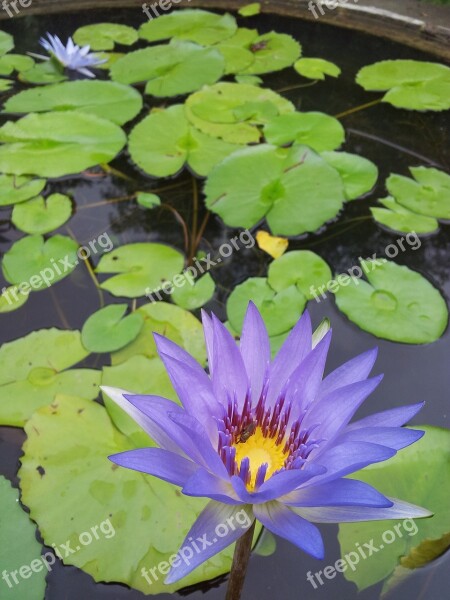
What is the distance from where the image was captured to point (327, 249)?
7.73ft

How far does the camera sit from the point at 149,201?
254 cm

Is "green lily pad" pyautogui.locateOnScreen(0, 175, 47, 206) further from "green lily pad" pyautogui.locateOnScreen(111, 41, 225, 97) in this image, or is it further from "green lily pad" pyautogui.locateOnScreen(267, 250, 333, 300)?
"green lily pad" pyautogui.locateOnScreen(267, 250, 333, 300)

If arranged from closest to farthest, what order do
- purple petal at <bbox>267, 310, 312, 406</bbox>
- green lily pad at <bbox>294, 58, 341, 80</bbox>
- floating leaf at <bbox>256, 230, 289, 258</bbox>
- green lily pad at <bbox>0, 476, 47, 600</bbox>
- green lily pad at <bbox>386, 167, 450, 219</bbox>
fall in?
purple petal at <bbox>267, 310, 312, 406</bbox> < green lily pad at <bbox>0, 476, 47, 600</bbox> < floating leaf at <bbox>256, 230, 289, 258</bbox> < green lily pad at <bbox>386, 167, 450, 219</bbox> < green lily pad at <bbox>294, 58, 341, 80</bbox>

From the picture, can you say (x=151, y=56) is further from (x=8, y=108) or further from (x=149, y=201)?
(x=149, y=201)

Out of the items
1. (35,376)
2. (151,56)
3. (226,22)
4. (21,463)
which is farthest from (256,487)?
(226,22)

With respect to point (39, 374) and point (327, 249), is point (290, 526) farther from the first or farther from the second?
point (327, 249)

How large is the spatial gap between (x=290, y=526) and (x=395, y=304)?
1.22m

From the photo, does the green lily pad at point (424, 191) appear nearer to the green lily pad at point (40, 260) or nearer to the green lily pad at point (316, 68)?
the green lily pad at point (316, 68)

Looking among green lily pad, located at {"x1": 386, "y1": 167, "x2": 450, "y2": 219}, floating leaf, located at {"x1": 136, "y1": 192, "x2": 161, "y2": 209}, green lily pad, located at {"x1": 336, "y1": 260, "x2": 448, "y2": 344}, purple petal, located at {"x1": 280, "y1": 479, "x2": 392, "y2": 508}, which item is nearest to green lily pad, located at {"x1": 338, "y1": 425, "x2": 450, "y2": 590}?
green lily pad, located at {"x1": 336, "y1": 260, "x2": 448, "y2": 344}

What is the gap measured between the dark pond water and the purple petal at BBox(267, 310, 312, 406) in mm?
566

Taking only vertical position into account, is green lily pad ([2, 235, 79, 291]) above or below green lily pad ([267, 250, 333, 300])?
below

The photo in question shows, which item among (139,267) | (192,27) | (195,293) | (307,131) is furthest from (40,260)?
(192,27)

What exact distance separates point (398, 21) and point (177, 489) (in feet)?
10.7

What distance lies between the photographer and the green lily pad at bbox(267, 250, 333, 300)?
213 centimetres
